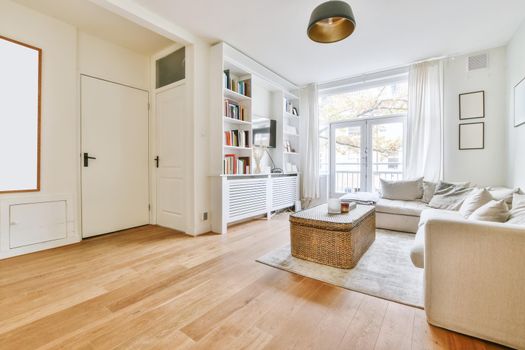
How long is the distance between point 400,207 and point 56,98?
14.9 ft

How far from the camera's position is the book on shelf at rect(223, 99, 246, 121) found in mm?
3527

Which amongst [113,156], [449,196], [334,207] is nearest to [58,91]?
[113,156]

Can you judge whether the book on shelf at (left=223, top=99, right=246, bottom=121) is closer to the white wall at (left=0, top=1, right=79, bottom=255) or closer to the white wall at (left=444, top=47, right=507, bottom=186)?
the white wall at (left=0, top=1, right=79, bottom=255)

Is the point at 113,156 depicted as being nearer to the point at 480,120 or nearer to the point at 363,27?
the point at 363,27

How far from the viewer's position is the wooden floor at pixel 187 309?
1.25m

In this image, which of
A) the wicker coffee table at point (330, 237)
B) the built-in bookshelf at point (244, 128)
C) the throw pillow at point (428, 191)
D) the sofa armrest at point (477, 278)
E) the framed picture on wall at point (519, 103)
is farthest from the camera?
the throw pillow at point (428, 191)

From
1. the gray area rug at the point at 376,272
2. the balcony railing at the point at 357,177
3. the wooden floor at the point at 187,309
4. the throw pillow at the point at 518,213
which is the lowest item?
the wooden floor at the point at 187,309

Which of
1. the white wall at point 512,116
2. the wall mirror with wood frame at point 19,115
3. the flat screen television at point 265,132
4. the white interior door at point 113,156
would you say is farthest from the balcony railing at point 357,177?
the wall mirror with wood frame at point 19,115

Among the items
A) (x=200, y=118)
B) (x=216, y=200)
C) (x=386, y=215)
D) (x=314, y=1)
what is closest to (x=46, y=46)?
(x=200, y=118)

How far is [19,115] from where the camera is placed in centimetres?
251

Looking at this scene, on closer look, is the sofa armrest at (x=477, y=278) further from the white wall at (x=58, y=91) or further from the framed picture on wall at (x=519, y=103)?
the white wall at (x=58, y=91)

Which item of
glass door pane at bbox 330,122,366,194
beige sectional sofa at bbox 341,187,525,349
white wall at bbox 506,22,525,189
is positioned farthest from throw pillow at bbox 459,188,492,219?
glass door pane at bbox 330,122,366,194

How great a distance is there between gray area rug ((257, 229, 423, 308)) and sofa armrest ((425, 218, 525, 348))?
0.92 feet

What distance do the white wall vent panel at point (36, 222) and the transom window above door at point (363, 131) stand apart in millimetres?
4411
